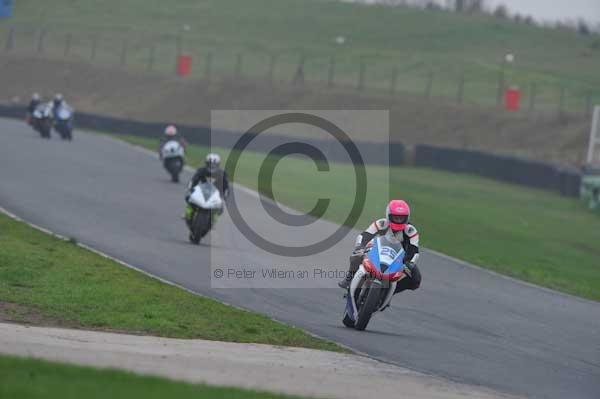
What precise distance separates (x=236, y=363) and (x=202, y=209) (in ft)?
32.0

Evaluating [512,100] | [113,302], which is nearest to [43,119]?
[512,100]

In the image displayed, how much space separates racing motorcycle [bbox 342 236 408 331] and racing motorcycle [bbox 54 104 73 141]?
29.3m

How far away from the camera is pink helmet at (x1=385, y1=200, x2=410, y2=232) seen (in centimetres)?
1290

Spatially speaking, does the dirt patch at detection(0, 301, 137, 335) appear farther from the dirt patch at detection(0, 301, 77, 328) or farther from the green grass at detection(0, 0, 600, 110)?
the green grass at detection(0, 0, 600, 110)

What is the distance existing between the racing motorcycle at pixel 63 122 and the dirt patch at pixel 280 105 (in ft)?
50.9

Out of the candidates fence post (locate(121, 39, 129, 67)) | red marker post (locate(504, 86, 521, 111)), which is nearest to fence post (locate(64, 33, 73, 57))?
fence post (locate(121, 39, 129, 67))

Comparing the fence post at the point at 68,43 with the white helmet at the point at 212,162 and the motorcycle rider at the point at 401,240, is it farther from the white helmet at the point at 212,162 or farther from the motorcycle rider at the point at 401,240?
the motorcycle rider at the point at 401,240

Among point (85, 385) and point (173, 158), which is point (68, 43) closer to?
point (173, 158)

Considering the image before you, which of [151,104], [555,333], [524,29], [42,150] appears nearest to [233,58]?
[151,104]

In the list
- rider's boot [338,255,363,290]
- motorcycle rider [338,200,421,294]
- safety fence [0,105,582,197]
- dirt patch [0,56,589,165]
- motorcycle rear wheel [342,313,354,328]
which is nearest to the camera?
motorcycle rider [338,200,421,294]

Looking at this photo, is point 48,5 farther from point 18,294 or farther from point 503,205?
point 18,294

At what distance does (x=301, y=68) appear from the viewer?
6419 centimetres

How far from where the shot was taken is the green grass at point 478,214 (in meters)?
22.5

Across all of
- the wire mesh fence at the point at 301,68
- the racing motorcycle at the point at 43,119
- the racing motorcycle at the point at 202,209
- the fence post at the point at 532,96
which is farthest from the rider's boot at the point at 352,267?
the fence post at the point at 532,96
